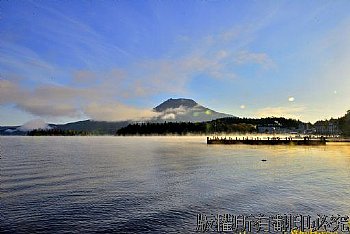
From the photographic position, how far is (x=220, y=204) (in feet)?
109

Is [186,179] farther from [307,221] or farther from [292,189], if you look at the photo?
[307,221]

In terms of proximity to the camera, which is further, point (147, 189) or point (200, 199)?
point (147, 189)

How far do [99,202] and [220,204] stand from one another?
1353 centimetres

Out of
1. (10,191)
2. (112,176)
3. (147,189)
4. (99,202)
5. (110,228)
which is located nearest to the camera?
A: (110,228)

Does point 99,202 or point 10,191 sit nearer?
point 99,202

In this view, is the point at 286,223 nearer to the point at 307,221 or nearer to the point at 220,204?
the point at 307,221

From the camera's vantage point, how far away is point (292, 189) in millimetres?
42500

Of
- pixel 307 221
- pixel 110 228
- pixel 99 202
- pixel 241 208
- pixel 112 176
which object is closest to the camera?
pixel 110 228

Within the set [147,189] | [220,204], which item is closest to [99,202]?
[147,189]

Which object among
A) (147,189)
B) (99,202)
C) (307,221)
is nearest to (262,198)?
(307,221)

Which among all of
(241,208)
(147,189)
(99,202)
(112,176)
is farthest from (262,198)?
(112,176)

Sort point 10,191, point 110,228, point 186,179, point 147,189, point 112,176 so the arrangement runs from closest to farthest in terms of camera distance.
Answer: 1. point 110,228
2. point 10,191
3. point 147,189
4. point 186,179
5. point 112,176

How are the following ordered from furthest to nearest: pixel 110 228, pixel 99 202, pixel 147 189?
pixel 147 189 < pixel 99 202 < pixel 110 228

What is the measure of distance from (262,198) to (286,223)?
32.6ft
